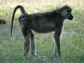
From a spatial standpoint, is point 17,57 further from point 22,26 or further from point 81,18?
point 81,18

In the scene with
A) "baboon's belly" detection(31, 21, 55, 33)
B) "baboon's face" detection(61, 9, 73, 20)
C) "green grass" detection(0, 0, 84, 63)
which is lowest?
"green grass" detection(0, 0, 84, 63)

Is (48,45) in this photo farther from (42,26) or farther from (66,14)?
(66,14)

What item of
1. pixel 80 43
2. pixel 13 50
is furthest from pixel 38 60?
pixel 80 43

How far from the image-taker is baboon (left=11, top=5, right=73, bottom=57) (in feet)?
18.8

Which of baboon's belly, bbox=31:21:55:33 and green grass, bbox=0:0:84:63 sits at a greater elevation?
baboon's belly, bbox=31:21:55:33

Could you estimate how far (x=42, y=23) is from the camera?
19.2 ft

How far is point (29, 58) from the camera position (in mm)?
5480

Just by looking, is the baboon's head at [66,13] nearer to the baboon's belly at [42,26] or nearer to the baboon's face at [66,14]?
the baboon's face at [66,14]

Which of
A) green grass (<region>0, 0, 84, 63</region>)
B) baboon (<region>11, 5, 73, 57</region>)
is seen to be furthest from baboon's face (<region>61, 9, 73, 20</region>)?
green grass (<region>0, 0, 84, 63</region>)

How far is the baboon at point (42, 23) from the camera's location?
574cm

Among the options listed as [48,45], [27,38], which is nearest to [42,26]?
[27,38]

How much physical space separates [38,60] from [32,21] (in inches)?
39.4

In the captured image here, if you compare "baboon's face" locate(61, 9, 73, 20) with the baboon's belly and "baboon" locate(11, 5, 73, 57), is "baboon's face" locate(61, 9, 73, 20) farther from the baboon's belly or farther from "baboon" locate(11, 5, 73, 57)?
the baboon's belly

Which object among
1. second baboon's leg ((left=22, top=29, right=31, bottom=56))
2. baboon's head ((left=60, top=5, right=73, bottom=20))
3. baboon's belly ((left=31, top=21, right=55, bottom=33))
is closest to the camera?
second baboon's leg ((left=22, top=29, right=31, bottom=56))
